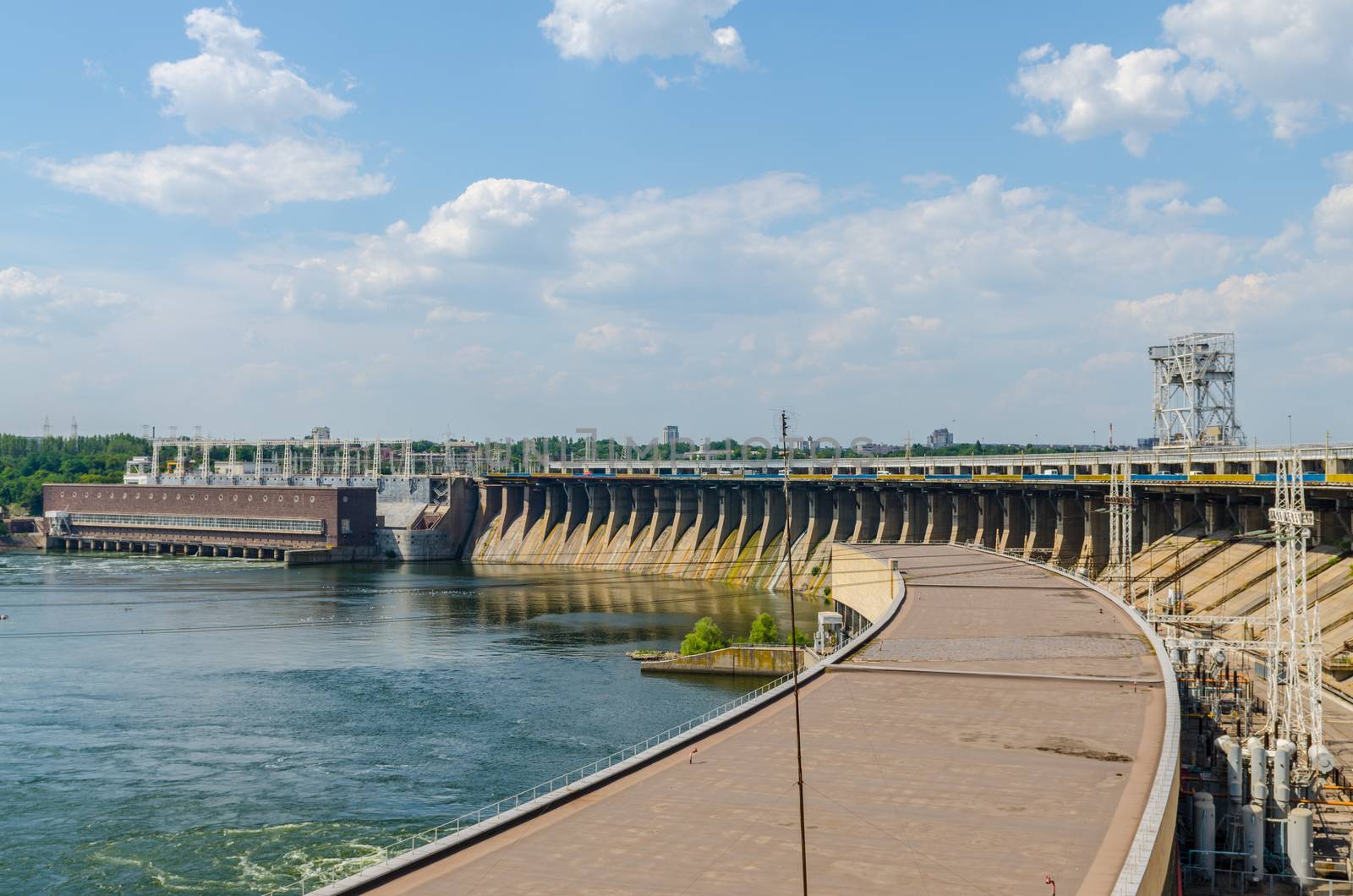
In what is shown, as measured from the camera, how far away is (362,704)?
217 feet

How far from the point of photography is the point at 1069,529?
109 m

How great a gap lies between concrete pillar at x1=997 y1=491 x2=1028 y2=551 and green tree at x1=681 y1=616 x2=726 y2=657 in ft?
149

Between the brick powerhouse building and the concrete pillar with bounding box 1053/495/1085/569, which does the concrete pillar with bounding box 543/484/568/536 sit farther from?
the concrete pillar with bounding box 1053/495/1085/569

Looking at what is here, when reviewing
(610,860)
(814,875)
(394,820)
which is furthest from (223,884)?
(814,875)

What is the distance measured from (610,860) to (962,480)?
332 feet

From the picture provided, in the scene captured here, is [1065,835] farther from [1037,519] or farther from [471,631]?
[1037,519]

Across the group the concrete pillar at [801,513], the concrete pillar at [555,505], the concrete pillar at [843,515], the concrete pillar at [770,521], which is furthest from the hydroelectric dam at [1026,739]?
the concrete pillar at [555,505]

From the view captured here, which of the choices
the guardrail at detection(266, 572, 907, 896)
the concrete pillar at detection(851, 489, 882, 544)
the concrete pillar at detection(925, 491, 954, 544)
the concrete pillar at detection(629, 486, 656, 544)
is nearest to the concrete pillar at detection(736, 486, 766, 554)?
the concrete pillar at detection(851, 489, 882, 544)

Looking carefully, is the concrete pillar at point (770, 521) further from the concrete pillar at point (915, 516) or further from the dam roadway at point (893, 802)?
the dam roadway at point (893, 802)

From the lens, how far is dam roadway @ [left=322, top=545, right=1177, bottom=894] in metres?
26.0

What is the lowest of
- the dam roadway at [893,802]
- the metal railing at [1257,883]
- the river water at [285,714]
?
the river water at [285,714]

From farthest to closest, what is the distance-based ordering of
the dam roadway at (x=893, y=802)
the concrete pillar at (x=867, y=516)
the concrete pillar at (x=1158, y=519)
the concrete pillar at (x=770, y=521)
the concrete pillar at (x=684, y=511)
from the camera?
the concrete pillar at (x=684, y=511)
the concrete pillar at (x=770, y=521)
the concrete pillar at (x=867, y=516)
the concrete pillar at (x=1158, y=519)
the dam roadway at (x=893, y=802)

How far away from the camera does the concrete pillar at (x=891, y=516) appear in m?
132

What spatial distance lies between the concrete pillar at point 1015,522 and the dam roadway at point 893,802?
67397 millimetres
